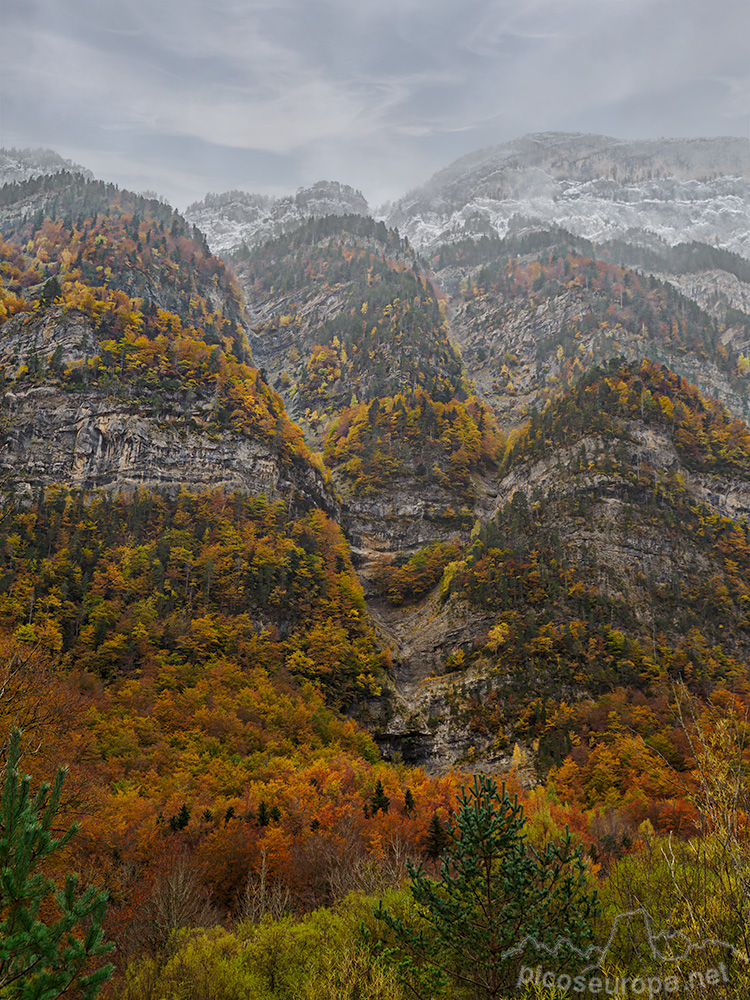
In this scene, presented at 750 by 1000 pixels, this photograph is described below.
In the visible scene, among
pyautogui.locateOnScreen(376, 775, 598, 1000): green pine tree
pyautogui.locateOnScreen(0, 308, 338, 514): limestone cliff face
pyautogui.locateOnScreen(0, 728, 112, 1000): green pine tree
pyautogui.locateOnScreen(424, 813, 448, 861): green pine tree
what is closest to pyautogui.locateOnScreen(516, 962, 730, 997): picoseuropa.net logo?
pyautogui.locateOnScreen(376, 775, 598, 1000): green pine tree

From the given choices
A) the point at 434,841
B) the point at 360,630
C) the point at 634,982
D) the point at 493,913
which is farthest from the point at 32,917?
the point at 360,630

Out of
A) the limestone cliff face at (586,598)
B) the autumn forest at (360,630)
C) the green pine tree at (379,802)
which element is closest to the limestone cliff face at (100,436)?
the autumn forest at (360,630)

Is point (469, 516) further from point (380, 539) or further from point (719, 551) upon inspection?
point (719, 551)

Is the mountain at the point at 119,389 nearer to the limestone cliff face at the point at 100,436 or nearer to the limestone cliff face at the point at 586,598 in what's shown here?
the limestone cliff face at the point at 100,436

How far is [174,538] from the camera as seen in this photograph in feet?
240

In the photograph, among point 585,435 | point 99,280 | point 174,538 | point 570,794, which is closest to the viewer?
point 570,794

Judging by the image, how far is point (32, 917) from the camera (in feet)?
24.5

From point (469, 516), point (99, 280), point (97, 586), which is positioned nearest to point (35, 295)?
point (99, 280)

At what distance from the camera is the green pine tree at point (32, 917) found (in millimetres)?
7227

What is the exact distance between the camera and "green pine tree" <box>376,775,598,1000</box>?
39.3 ft

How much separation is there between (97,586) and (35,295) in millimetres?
67663

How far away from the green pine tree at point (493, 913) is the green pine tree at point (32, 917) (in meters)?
6.63

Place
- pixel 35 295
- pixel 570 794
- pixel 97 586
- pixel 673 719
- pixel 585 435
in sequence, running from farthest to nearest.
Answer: pixel 35 295, pixel 585 435, pixel 97 586, pixel 673 719, pixel 570 794

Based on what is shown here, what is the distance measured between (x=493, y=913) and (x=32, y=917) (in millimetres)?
9495
